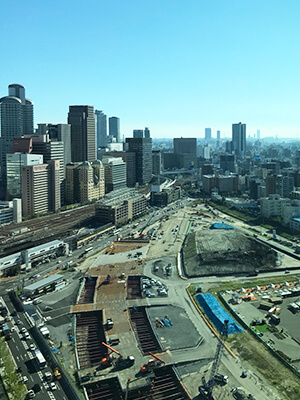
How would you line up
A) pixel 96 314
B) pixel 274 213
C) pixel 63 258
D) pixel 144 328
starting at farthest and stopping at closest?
pixel 274 213
pixel 63 258
pixel 96 314
pixel 144 328

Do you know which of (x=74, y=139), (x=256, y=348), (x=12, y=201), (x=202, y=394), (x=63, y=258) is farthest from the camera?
(x=74, y=139)

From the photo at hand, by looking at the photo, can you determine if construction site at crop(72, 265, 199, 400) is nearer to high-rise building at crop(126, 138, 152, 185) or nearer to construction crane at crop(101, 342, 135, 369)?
construction crane at crop(101, 342, 135, 369)

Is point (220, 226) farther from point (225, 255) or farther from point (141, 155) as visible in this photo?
point (141, 155)

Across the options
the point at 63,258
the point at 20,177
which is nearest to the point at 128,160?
the point at 20,177

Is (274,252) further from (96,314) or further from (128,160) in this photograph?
(128,160)

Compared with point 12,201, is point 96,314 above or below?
below

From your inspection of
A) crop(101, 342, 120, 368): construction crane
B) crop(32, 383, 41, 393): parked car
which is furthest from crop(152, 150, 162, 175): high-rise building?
crop(32, 383, 41, 393): parked car
